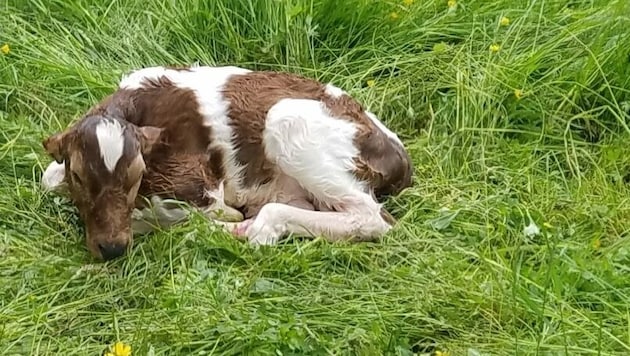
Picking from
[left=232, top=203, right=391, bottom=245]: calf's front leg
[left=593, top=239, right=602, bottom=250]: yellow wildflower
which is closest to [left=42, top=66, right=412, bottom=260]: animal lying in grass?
[left=232, top=203, right=391, bottom=245]: calf's front leg

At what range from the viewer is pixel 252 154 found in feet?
17.1

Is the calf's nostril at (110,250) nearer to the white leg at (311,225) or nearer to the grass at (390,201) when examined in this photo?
the grass at (390,201)

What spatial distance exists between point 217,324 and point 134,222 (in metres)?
0.95

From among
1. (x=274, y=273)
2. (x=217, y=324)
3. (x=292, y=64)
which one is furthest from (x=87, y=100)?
(x=217, y=324)

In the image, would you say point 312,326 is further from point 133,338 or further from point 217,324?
point 133,338

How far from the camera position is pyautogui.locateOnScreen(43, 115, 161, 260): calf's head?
15.2 ft

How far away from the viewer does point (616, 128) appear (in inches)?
234

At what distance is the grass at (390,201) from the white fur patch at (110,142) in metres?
0.38

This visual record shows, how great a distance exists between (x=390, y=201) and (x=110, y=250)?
1324mm

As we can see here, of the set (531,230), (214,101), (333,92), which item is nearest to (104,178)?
(214,101)

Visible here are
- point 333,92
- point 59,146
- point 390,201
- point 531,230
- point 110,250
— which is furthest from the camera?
point 333,92

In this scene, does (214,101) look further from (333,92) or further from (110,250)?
(110,250)

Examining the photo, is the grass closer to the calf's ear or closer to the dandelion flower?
the dandelion flower

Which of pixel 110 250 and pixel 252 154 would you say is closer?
pixel 110 250
